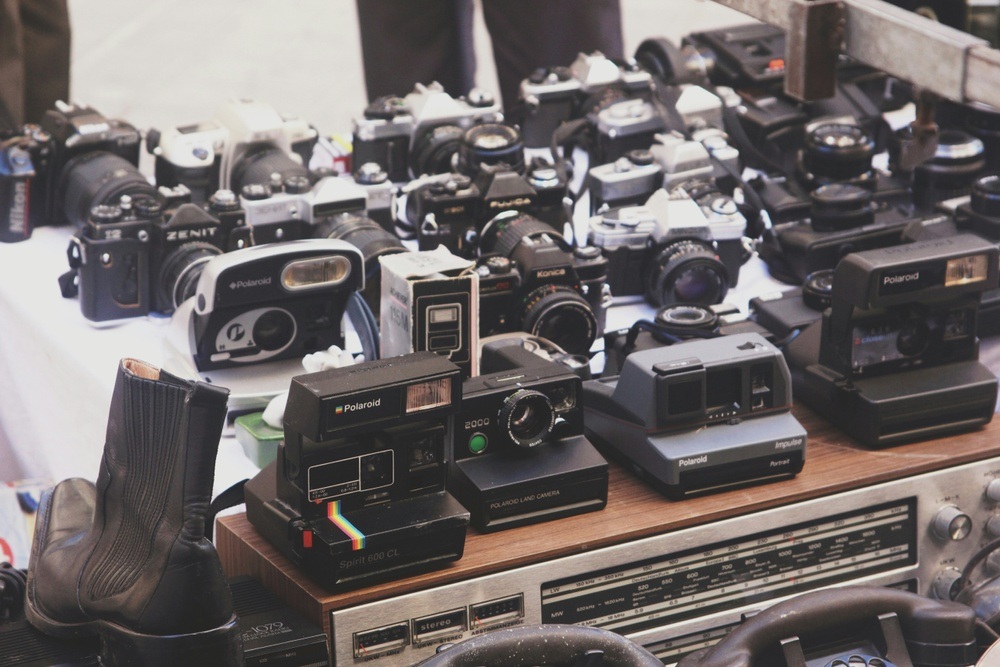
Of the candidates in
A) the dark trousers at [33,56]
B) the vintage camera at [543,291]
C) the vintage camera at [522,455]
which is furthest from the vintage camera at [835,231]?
the dark trousers at [33,56]

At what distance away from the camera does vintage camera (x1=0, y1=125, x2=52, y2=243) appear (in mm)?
2793

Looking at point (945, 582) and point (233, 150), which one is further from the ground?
point (233, 150)

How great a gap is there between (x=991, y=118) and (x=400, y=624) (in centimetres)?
188

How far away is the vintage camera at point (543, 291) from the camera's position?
7.27ft

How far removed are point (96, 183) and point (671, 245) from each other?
3.57ft

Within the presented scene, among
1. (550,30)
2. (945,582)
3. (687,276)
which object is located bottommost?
(945,582)

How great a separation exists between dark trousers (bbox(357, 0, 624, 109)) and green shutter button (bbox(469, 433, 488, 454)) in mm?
2064

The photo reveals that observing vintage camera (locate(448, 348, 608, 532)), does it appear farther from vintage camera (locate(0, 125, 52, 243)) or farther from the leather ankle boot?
vintage camera (locate(0, 125, 52, 243))

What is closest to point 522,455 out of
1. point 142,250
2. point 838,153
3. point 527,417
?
point 527,417

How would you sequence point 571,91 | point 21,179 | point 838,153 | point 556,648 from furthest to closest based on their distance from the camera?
point 571,91, point 21,179, point 838,153, point 556,648

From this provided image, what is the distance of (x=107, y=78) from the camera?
628 centimetres

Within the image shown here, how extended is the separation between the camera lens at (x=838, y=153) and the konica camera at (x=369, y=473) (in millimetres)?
1294

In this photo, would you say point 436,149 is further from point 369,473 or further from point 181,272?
point 369,473

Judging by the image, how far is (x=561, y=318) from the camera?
2.24 metres
